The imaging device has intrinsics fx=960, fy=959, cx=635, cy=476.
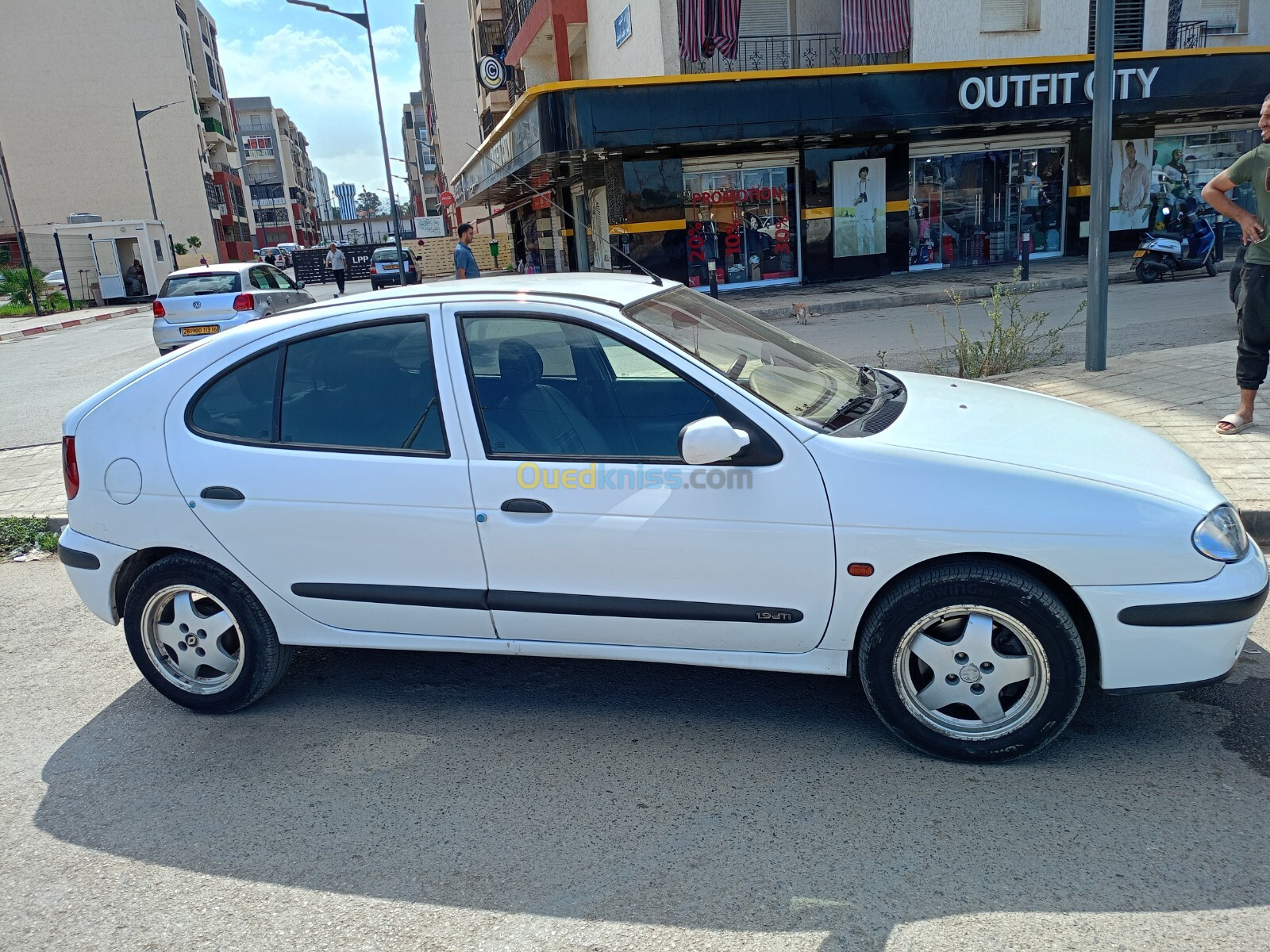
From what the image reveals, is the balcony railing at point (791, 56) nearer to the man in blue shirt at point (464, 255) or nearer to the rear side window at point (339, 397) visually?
the man in blue shirt at point (464, 255)

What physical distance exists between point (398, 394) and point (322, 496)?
1.54ft

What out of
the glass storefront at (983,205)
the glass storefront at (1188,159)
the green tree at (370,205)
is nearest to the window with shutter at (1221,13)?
the glass storefront at (1188,159)

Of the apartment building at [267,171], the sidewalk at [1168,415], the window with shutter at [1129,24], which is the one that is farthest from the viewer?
the apartment building at [267,171]

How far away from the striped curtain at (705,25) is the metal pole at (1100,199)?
43.0 feet

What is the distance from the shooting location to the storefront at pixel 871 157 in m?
19.1

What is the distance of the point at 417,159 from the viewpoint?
125062 millimetres

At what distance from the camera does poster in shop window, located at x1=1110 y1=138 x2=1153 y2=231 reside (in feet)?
74.0

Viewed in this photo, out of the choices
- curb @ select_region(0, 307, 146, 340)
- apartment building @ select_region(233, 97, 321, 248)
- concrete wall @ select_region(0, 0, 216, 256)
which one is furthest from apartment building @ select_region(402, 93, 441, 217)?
curb @ select_region(0, 307, 146, 340)

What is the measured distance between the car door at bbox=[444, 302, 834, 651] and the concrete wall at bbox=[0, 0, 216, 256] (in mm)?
63041

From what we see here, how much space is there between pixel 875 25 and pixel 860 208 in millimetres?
3802

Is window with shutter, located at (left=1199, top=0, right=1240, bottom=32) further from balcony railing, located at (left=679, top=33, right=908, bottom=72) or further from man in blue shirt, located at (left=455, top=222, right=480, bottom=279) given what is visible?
man in blue shirt, located at (left=455, top=222, right=480, bottom=279)

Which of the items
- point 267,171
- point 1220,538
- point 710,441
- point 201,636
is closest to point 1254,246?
point 1220,538

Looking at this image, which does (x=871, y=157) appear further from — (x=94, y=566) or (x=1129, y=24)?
(x=94, y=566)

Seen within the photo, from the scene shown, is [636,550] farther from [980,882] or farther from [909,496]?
[980,882]
